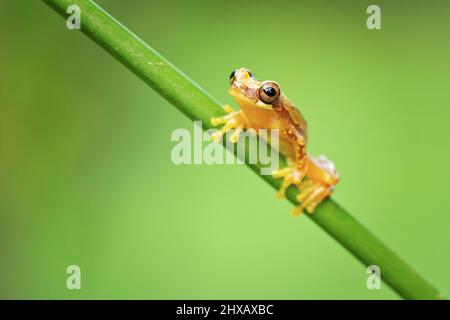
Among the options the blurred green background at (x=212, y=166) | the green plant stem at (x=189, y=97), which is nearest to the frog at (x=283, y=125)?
the green plant stem at (x=189, y=97)

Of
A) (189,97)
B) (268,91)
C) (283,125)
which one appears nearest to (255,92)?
(268,91)

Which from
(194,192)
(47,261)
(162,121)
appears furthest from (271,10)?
(47,261)

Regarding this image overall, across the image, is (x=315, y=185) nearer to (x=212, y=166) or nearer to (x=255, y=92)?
(x=255, y=92)

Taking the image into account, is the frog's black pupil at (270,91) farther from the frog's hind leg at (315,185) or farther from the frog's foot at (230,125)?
the frog's hind leg at (315,185)

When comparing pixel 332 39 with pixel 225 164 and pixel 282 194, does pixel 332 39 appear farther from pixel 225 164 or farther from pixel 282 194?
pixel 282 194

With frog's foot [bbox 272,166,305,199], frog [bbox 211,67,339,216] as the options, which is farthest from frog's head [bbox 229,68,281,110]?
frog's foot [bbox 272,166,305,199]

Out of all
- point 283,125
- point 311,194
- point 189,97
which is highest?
point 283,125

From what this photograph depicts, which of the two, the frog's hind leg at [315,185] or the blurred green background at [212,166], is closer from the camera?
the frog's hind leg at [315,185]
